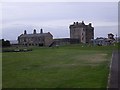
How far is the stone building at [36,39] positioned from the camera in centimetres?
13162

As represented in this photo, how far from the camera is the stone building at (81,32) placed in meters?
148

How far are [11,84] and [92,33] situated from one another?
455 ft

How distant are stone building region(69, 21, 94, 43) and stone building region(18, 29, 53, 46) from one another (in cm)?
2050

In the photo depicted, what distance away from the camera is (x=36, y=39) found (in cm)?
13575

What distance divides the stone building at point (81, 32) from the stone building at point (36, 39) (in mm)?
20501

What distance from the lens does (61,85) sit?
18.9 meters

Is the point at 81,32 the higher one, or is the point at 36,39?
the point at 81,32

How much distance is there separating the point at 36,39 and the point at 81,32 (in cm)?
2581

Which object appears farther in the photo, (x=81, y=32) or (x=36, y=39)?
(x=81, y=32)

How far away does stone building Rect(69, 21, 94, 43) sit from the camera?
486ft

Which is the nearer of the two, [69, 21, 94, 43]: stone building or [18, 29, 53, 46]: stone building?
[18, 29, 53, 46]: stone building

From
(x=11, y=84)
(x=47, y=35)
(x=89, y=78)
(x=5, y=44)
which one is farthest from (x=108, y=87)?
(x=47, y=35)

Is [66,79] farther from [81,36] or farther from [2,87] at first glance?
[81,36]

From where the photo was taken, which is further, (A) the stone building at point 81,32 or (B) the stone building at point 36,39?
(A) the stone building at point 81,32
